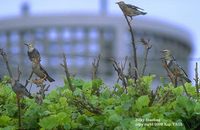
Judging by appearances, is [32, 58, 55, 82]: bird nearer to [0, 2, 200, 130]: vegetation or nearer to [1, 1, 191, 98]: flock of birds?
[1, 1, 191, 98]: flock of birds

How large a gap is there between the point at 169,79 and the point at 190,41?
44.7 meters

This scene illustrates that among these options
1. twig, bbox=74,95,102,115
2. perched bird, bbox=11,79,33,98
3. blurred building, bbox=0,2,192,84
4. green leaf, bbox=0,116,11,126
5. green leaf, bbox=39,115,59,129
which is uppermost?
perched bird, bbox=11,79,33,98

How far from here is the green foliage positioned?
2143 millimetres

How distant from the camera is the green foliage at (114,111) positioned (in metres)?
2.14

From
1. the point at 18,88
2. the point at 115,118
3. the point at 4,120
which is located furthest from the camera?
the point at 18,88

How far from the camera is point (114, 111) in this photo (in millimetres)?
2199

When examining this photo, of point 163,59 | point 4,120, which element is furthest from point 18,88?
point 163,59

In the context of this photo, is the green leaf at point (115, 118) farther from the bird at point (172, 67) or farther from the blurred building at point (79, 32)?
the blurred building at point (79, 32)

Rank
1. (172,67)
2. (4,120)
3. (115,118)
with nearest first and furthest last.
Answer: (115,118) < (4,120) < (172,67)

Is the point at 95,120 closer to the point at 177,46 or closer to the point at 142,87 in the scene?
the point at 142,87

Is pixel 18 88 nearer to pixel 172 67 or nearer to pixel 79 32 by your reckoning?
pixel 172 67

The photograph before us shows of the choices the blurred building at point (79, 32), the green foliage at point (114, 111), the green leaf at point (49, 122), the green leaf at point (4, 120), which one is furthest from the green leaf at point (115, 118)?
the blurred building at point (79, 32)

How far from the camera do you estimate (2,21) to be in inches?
1709

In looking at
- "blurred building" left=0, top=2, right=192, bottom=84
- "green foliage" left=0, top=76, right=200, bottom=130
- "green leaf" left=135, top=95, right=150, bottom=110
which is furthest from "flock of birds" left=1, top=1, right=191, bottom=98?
"blurred building" left=0, top=2, right=192, bottom=84
